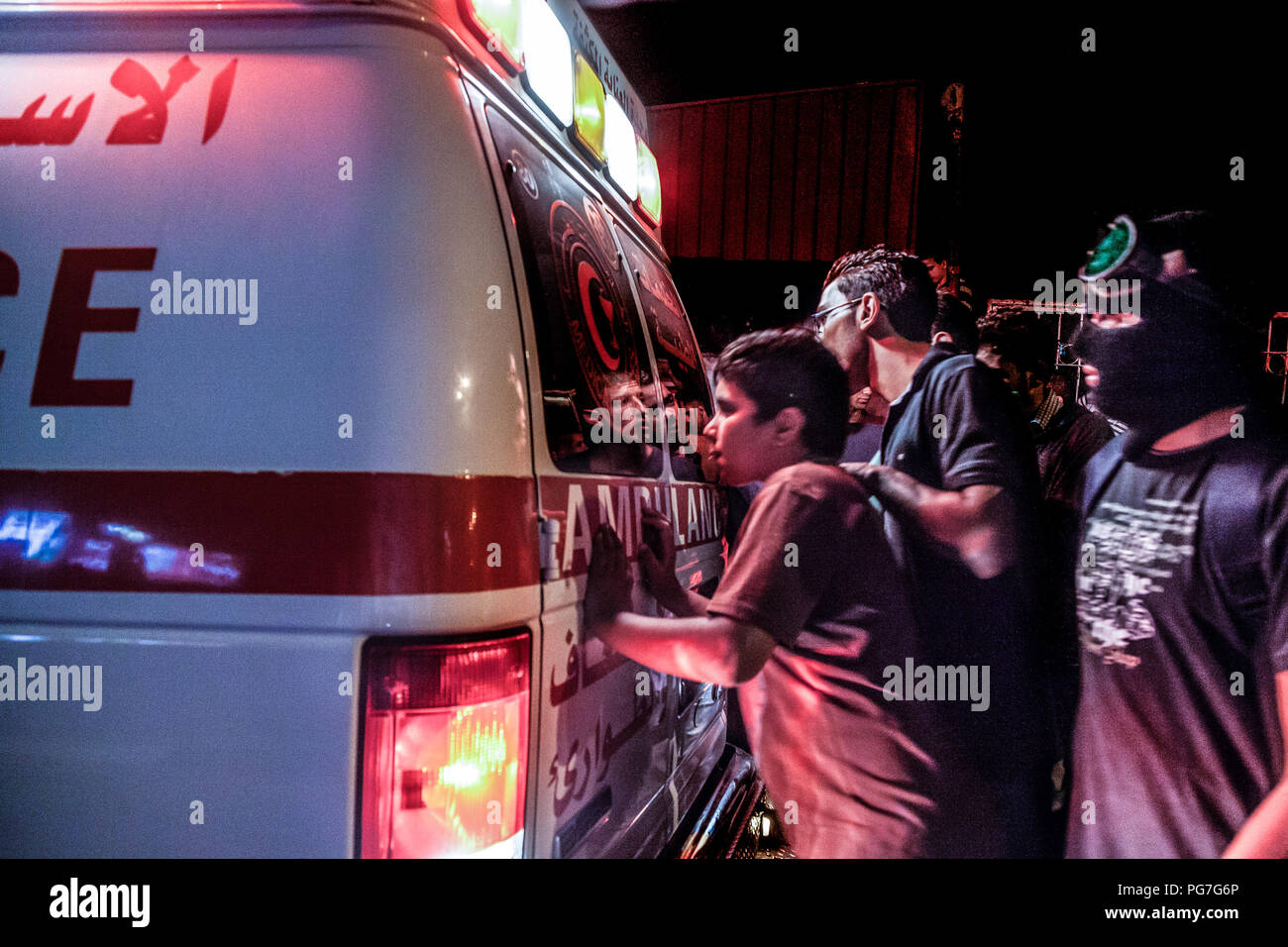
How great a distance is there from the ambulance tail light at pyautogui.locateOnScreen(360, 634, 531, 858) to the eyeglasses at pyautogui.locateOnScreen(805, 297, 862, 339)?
1355 mm

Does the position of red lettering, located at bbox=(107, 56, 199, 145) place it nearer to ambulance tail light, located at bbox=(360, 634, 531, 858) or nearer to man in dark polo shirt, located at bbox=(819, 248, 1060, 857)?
ambulance tail light, located at bbox=(360, 634, 531, 858)

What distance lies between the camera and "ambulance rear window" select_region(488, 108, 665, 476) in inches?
63.3

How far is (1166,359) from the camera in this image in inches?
74.3

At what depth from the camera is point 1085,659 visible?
2.04 metres

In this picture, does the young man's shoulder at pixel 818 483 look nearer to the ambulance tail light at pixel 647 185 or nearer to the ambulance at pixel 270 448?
the ambulance at pixel 270 448

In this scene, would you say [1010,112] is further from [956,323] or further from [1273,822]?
[1273,822]

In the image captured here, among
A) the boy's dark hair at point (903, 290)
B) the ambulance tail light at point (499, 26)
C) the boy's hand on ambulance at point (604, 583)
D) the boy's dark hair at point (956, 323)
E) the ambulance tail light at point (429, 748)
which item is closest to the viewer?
the ambulance tail light at point (429, 748)

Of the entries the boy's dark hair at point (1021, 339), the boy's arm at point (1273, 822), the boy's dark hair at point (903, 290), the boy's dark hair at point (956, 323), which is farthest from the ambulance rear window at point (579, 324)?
the boy's arm at point (1273, 822)

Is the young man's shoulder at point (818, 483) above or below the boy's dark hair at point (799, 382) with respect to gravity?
below

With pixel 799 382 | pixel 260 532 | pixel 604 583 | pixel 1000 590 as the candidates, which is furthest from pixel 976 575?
pixel 260 532

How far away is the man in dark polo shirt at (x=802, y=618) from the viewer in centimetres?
179

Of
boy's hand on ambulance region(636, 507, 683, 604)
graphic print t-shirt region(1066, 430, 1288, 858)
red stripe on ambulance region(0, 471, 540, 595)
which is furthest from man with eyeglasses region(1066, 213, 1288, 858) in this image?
red stripe on ambulance region(0, 471, 540, 595)
